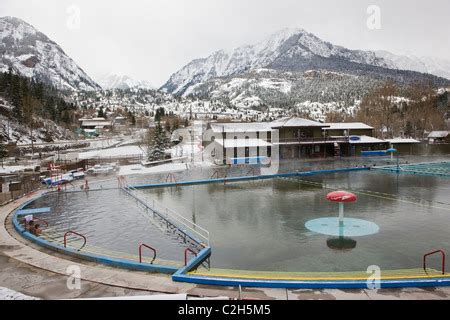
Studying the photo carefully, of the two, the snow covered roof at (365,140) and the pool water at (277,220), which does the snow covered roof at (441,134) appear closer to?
the snow covered roof at (365,140)

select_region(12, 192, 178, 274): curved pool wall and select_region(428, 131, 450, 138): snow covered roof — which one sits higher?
select_region(428, 131, 450, 138): snow covered roof

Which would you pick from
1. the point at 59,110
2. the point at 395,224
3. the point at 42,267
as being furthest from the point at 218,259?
the point at 59,110

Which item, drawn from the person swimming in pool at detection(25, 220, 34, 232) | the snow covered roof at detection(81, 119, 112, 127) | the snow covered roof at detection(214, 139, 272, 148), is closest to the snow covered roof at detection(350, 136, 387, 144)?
the snow covered roof at detection(214, 139, 272, 148)

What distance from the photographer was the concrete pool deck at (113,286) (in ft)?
30.7

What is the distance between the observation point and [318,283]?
32.3 ft

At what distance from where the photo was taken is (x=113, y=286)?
10.0m

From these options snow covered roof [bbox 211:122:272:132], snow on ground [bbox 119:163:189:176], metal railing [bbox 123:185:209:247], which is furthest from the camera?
snow covered roof [bbox 211:122:272:132]

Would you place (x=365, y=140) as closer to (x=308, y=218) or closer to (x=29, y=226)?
(x=308, y=218)

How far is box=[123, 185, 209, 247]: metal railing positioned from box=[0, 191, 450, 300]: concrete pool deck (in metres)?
4.39

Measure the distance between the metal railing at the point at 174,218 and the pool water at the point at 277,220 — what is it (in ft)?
1.82

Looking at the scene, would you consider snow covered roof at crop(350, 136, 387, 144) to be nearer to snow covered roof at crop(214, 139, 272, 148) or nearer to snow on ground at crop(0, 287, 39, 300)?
snow covered roof at crop(214, 139, 272, 148)

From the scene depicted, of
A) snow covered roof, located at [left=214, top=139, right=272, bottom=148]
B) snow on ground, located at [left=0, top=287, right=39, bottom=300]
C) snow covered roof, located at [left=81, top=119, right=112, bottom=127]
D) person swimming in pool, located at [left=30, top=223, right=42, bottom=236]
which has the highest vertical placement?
snow covered roof, located at [left=81, top=119, right=112, bottom=127]

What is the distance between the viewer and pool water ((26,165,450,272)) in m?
13.4
